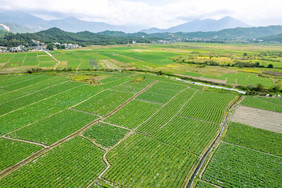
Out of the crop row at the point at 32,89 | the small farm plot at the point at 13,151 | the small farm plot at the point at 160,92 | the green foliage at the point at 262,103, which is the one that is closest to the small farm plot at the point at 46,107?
the small farm plot at the point at 13,151

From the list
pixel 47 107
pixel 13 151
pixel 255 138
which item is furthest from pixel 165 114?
pixel 47 107

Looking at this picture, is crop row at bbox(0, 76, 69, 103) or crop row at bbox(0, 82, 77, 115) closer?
crop row at bbox(0, 82, 77, 115)

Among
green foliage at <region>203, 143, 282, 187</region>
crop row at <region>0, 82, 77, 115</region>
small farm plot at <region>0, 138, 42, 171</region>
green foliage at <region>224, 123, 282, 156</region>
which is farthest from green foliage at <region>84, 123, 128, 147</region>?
crop row at <region>0, 82, 77, 115</region>

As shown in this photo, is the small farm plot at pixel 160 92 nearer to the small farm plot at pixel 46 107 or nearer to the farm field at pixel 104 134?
the farm field at pixel 104 134

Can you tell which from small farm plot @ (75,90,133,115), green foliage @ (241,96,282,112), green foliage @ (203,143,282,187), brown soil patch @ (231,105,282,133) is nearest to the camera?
green foliage @ (203,143,282,187)

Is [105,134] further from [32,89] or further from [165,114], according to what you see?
[32,89]

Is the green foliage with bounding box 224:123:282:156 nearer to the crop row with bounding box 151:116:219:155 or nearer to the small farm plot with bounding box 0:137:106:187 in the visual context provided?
the crop row with bounding box 151:116:219:155
